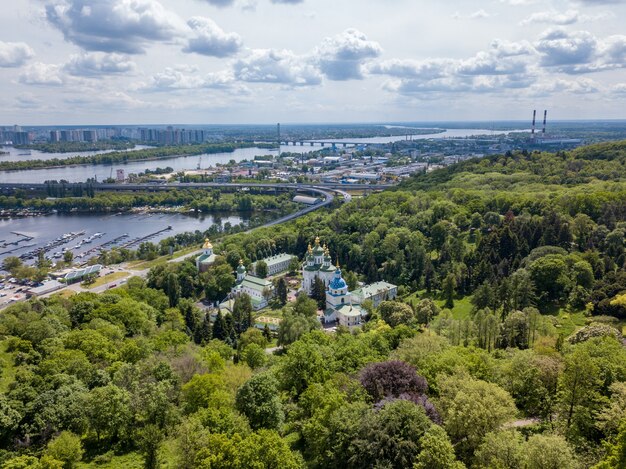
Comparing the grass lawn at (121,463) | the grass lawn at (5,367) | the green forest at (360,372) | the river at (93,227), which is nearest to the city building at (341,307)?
the green forest at (360,372)

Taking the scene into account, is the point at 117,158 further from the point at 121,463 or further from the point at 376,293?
the point at 121,463

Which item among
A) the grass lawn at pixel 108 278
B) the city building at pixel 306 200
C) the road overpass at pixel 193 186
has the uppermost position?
the road overpass at pixel 193 186

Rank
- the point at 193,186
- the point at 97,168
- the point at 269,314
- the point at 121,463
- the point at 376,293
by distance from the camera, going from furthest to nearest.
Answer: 1. the point at 97,168
2. the point at 193,186
3. the point at 376,293
4. the point at 269,314
5. the point at 121,463

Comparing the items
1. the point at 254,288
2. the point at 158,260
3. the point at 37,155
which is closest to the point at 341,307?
the point at 254,288

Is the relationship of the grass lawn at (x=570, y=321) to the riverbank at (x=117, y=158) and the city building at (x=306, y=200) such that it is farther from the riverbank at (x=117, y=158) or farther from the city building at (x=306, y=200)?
the riverbank at (x=117, y=158)

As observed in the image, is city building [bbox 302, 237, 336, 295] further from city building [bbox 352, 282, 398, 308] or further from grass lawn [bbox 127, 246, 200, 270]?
grass lawn [bbox 127, 246, 200, 270]

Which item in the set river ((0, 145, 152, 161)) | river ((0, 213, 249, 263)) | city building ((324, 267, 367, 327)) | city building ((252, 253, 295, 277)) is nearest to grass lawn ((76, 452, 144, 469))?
city building ((324, 267, 367, 327))

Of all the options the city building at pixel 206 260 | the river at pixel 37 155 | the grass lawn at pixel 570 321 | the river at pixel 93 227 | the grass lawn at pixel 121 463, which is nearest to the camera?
the grass lawn at pixel 121 463
